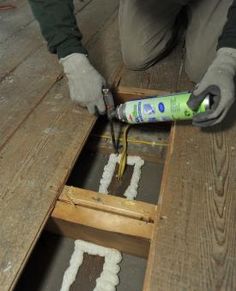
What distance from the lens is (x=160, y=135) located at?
1468 mm

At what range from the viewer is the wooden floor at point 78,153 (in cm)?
73

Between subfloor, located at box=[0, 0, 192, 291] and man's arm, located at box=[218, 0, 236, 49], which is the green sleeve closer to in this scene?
subfloor, located at box=[0, 0, 192, 291]

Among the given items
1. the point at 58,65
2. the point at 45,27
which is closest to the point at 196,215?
the point at 45,27

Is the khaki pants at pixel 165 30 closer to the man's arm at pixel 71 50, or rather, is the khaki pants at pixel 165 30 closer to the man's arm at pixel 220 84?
the man's arm at pixel 220 84

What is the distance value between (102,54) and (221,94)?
791mm

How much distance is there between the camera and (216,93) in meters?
0.93

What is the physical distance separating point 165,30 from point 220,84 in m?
0.67

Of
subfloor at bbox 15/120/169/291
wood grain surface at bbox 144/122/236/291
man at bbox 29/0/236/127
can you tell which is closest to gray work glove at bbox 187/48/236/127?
man at bbox 29/0/236/127

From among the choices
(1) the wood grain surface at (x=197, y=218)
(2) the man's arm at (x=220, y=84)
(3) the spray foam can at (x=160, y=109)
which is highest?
(2) the man's arm at (x=220, y=84)

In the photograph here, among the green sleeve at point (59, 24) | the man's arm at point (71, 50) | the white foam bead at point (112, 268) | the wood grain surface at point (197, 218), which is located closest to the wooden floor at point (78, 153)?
the wood grain surface at point (197, 218)

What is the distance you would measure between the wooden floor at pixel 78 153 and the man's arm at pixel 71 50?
4.2 inches

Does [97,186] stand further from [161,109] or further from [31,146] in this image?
[161,109]

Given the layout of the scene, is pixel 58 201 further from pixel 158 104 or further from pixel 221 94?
pixel 221 94

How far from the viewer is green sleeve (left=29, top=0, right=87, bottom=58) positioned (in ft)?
3.54
